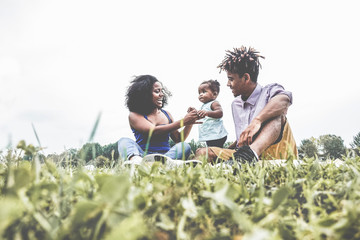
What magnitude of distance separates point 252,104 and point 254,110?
0.14 metres

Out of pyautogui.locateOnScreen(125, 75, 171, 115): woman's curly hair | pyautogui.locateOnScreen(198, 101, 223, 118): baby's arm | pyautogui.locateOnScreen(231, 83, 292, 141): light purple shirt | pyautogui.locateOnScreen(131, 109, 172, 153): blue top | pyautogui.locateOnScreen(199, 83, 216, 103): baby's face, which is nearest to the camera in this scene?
pyautogui.locateOnScreen(231, 83, 292, 141): light purple shirt

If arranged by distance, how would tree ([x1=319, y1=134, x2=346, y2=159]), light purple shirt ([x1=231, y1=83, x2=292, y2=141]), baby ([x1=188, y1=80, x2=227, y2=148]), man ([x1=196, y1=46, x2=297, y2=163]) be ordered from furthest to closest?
tree ([x1=319, y1=134, x2=346, y2=159]) < baby ([x1=188, y1=80, x2=227, y2=148]) < light purple shirt ([x1=231, y1=83, x2=292, y2=141]) < man ([x1=196, y1=46, x2=297, y2=163])

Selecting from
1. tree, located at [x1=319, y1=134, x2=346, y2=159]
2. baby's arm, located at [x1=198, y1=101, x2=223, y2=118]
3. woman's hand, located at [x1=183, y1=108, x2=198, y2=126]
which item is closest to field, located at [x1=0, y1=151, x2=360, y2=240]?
woman's hand, located at [x1=183, y1=108, x2=198, y2=126]

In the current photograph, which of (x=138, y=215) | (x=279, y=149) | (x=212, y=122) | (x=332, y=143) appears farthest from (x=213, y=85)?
(x=332, y=143)

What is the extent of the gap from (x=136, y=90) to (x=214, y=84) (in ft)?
8.74

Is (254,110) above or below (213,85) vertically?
below

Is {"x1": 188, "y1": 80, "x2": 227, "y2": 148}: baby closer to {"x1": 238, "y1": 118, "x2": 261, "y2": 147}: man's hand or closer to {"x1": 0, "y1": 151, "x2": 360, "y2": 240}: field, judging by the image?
{"x1": 238, "y1": 118, "x2": 261, "y2": 147}: man's hand

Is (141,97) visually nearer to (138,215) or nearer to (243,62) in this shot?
(243,62)

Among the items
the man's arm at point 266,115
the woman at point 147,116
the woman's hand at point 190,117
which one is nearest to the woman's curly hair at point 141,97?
the woman at point 147,116

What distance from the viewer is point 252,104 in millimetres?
3764

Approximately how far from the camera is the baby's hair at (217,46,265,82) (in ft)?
12.7

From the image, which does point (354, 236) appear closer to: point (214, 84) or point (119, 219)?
point (119, 219)

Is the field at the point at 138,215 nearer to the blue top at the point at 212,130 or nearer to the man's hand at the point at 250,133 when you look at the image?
the man's hand at the point at 250,133

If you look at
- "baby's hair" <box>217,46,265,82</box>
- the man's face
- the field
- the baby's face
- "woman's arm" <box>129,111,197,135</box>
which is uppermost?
"baby's hair" <box>217,46,265,82</box>
